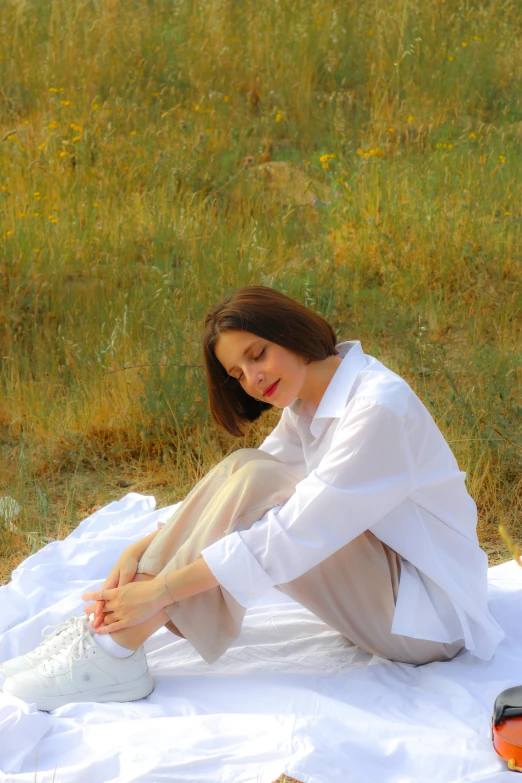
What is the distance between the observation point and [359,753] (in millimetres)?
2178

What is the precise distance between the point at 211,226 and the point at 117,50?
8.44ft

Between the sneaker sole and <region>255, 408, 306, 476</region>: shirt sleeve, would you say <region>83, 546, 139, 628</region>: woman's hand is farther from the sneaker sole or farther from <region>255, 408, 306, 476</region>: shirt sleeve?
<region>255, 408, 306, 476</region>: shirt sleeve

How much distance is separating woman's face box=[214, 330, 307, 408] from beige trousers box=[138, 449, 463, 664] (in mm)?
179

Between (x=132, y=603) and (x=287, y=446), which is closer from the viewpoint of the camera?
(x=132, y=603)

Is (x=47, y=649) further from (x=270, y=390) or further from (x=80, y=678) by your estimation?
(x=270, y=390)

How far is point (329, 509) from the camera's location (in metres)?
2.23

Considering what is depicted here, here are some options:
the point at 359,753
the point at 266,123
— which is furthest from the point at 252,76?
the point at 359,753

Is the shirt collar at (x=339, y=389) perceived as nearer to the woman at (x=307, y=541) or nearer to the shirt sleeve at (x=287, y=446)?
the woman at (x=307, y=541)

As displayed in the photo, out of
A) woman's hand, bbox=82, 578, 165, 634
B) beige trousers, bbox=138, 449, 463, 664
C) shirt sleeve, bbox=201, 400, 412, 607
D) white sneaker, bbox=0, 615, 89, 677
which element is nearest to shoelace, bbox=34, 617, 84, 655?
white sneaker, bbox=0, 615, 89, 677

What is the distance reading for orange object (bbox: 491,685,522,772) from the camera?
80.9 inches

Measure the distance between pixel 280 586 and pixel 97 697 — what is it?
534 millimetres

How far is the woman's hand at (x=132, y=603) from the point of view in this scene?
2320mm

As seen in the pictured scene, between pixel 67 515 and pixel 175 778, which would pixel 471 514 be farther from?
pixel 67 515

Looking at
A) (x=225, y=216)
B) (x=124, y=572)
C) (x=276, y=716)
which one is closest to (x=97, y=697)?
(x=124, y=572)
